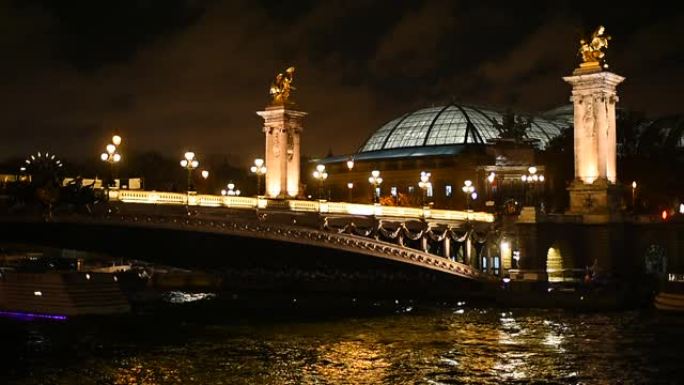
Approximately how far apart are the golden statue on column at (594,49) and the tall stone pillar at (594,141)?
0.17 m

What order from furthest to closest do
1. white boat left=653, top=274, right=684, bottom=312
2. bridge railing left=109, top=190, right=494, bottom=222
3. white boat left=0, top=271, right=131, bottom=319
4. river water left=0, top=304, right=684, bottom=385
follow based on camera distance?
white boat left=653, top=274, right=684, bottom=312
white boat left=0, top=271, right=131, bottom=319
bridge railing left=109, top=190, right=494, bottom=222
river water left=0, top=304, right=684, bottom=385

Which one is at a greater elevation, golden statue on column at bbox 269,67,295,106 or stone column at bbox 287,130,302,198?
golden statue on column at bbox 269,67,295,106

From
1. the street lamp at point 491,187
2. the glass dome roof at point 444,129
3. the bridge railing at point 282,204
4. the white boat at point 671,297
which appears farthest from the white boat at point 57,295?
the glass dome roof at point 444,129

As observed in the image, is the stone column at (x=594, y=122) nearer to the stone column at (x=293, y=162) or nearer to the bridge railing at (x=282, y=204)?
the bridge railing at (x=282, y=204)

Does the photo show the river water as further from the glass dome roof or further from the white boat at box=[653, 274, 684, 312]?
the glass dome roof

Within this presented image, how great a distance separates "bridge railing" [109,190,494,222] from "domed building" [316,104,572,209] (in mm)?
16032

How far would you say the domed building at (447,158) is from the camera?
312 feet

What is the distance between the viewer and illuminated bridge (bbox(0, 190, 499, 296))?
47656mm

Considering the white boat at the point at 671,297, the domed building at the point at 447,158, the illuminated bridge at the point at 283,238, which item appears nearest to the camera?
the illuminated bridge at the point at 283,238

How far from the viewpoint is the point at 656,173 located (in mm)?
93312

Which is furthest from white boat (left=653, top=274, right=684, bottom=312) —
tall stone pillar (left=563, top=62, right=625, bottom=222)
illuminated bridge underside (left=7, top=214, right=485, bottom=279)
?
tall stone pillar (left=563, top=62, right=625, bottom=222)

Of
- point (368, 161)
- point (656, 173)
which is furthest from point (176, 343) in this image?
point (368, 161)

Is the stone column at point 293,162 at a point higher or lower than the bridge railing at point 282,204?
higher

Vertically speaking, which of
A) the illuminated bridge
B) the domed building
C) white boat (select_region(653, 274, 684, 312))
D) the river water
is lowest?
the river water
